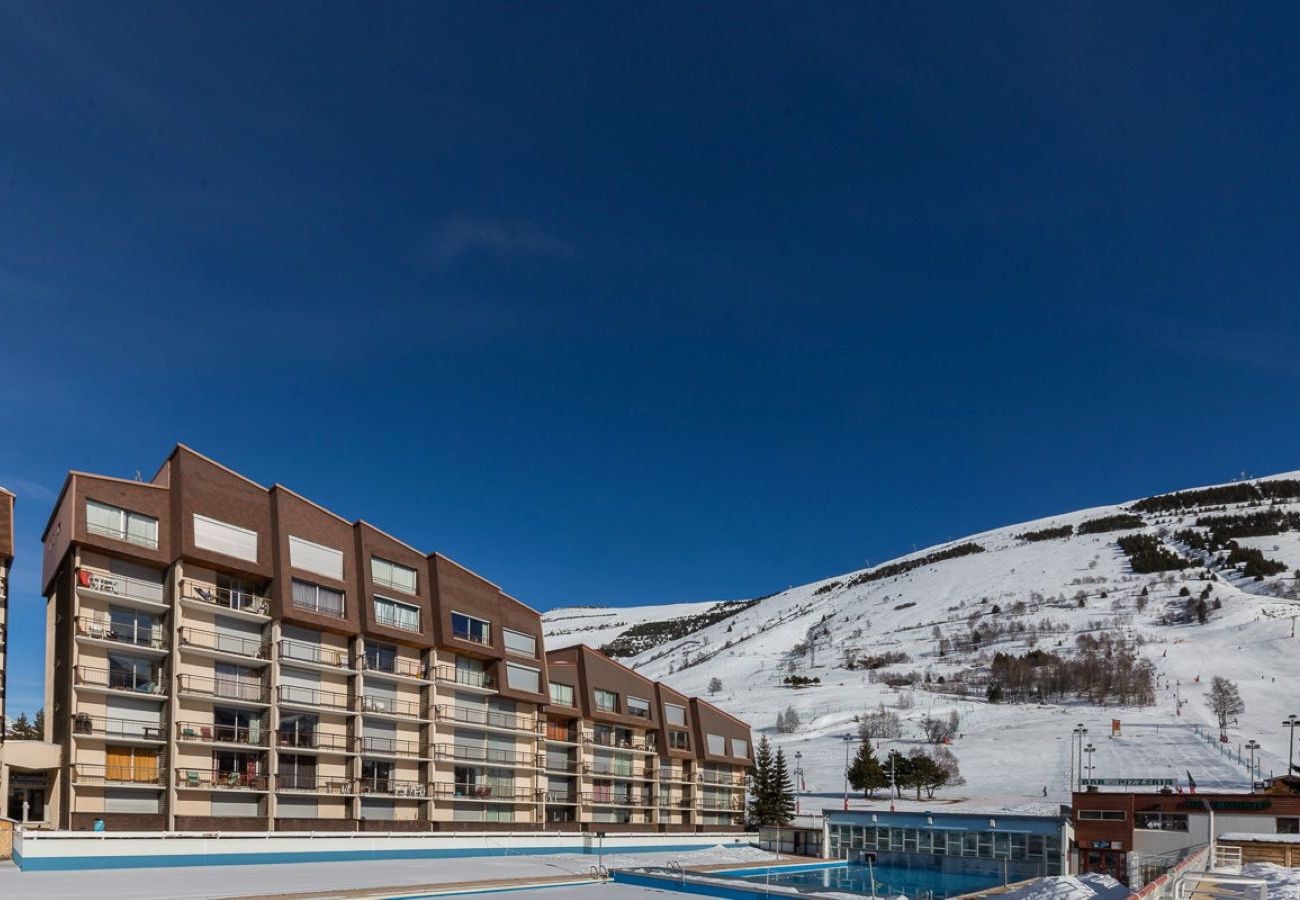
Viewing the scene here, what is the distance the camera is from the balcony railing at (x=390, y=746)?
49.0 metres

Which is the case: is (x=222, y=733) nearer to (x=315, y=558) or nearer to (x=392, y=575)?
(x=315, y=558)

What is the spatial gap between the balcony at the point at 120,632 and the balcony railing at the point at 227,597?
1.97 meters

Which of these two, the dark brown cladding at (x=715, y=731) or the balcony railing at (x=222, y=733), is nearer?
the balcony railing at (x=222, y=733)

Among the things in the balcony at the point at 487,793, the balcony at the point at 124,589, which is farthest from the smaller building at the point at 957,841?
the balcony at the point at 124,589

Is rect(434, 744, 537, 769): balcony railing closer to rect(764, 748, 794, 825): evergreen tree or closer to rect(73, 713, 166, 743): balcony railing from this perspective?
rect(73, 713, 166, 743): balcony railing

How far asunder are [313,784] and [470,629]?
1180 centimetres

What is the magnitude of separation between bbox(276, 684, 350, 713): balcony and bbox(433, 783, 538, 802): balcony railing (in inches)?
298

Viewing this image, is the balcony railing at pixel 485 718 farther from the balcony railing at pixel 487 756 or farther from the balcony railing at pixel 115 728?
the balcony railing at pixel 115 728

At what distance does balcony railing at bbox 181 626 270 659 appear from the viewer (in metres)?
42.7

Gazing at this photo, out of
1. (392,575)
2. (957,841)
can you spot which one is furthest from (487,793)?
(957,841)

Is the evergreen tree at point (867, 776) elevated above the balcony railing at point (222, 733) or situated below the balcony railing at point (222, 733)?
below

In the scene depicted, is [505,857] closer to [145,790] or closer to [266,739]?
[266,739]

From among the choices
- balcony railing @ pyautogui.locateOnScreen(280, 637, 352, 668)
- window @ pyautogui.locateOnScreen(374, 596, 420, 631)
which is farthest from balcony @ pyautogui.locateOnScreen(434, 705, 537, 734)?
balcony railing @ pyautogui.locateOnScreen(280, 637, 352, 668)

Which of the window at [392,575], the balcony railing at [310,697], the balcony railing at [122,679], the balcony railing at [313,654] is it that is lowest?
the balcony railing at [310,697]
